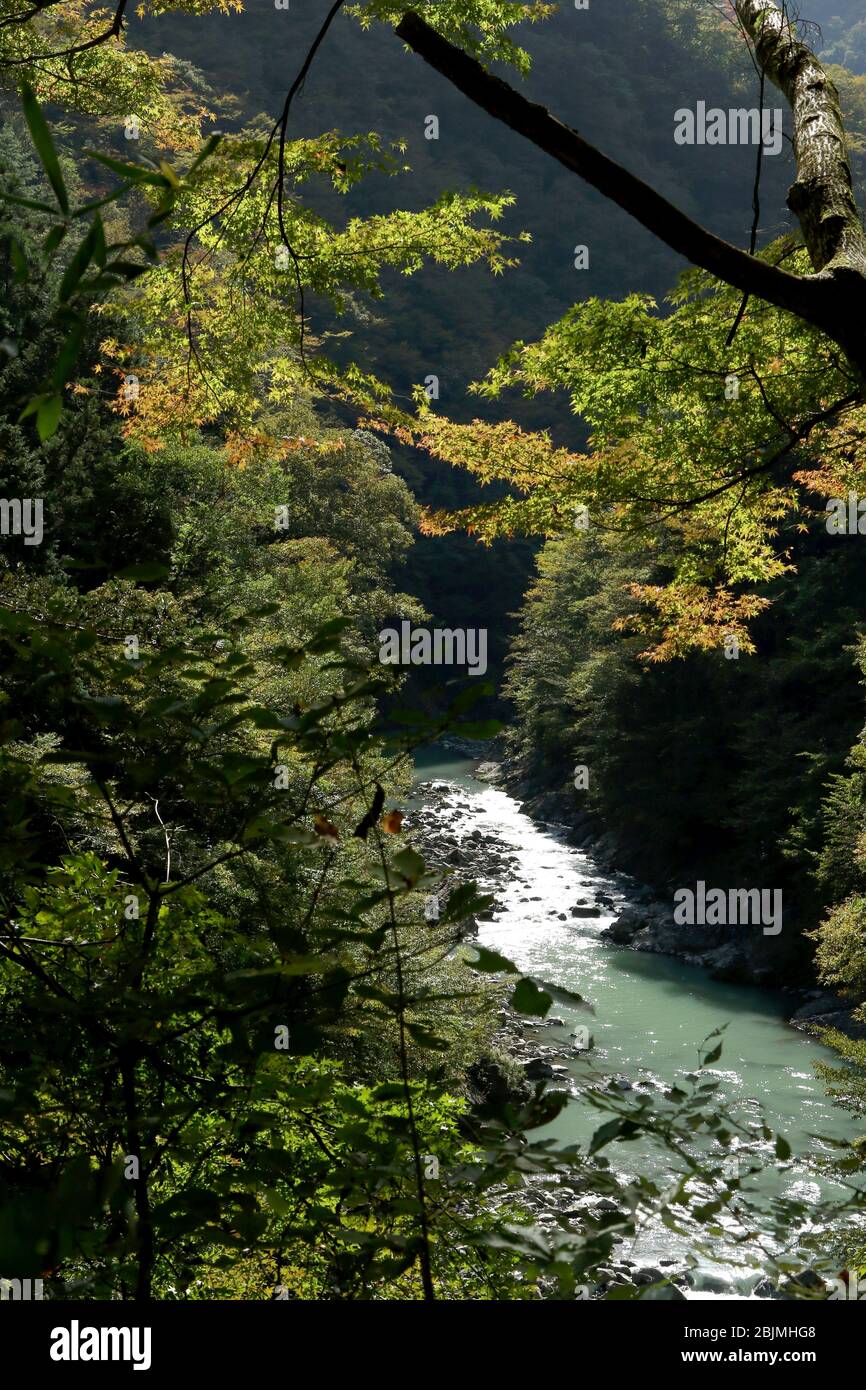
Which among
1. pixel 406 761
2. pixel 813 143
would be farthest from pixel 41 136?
pixel 406 761

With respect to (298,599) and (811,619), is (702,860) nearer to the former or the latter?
(811,619)

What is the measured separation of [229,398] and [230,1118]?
573 cm

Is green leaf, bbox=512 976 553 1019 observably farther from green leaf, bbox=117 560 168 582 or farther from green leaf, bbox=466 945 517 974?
green leaf, bbox=117 560 168 582

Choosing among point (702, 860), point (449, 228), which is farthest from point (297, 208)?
point (702, 860)

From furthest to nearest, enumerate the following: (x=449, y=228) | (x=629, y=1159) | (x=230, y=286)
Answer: (x=629, y=1159) < (x=230, y=286) < (x=449, y=228)

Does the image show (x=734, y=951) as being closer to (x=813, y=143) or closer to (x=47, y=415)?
(x=813, y=143)

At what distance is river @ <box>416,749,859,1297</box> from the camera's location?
305 inches

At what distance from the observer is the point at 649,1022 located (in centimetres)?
1102

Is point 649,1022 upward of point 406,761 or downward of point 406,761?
downward

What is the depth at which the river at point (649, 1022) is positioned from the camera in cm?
775

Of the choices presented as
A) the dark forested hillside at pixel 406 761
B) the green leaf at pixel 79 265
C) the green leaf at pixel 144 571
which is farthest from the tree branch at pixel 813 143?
the green leaf at pixel 79 265

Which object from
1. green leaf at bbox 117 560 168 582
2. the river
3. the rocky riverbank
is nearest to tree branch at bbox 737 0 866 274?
green leaf at bbox 117 560 168 582

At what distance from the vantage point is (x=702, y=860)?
626 inches
